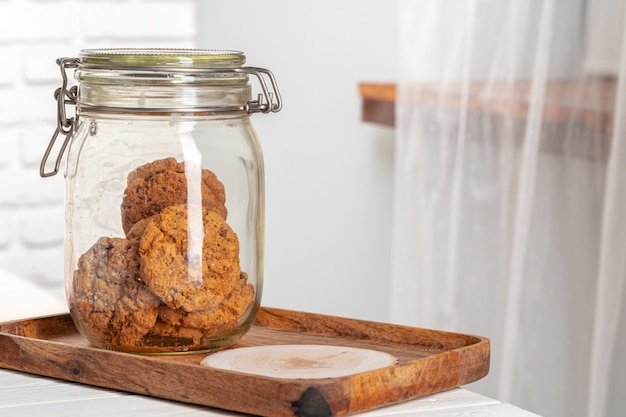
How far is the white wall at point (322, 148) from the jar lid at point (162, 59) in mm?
1683

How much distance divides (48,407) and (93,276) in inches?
4.7

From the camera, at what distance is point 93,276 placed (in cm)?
75

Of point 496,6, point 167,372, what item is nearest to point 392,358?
point 167,372

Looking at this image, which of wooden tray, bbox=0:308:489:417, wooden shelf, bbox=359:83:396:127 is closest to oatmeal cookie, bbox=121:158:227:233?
wooden tray, bbox=0:308:489:417

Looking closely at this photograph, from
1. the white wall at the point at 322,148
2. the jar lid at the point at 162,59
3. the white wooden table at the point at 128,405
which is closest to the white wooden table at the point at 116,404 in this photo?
the white wooden table at the point at 128,405

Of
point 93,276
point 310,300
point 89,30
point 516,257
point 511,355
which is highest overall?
point 89,30

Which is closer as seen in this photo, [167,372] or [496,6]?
[167,372]

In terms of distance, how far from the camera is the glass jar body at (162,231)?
28.5 inches

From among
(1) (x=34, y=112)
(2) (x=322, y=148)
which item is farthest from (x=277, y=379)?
(2) (x=322, y=148)

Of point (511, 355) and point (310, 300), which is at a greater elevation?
point (511, 355)

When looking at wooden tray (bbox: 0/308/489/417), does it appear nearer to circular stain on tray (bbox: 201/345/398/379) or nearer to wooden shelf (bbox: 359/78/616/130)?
circular stain on tray (bbox: 201/345/398/379)

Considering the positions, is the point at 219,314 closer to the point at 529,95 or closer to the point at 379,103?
the point at 529,95

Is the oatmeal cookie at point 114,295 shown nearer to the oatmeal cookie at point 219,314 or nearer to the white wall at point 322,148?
the oatmeal cookie at point 219,314

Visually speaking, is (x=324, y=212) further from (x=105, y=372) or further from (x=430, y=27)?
(x=105, y=372)
